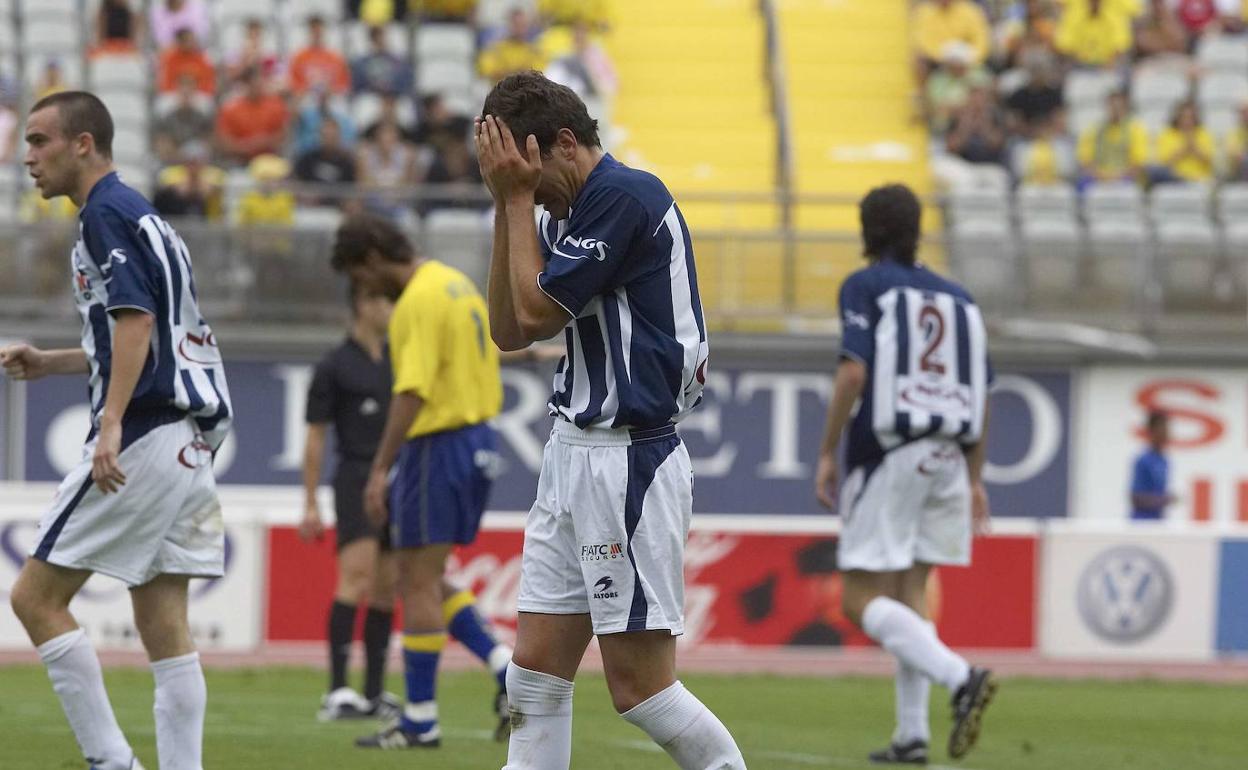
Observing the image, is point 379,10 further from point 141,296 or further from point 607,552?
point 607,552

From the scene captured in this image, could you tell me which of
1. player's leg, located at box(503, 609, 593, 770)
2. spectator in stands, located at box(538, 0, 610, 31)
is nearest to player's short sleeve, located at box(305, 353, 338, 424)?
player's leg, located at box(503, 609, 593, 770)

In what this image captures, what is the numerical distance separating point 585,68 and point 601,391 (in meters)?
15.2

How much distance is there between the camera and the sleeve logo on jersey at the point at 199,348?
6188 mm

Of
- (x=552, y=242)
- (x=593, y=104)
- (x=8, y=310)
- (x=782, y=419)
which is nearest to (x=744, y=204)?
(x=782, y=419)

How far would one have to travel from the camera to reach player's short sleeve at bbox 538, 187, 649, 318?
5074 millimetres

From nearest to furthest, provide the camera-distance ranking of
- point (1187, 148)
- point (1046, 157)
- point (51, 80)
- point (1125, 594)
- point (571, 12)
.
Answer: point (1125, 594) → point (51, 80) → point (1046, 157) → point (1187, 148) → point (571, 12)

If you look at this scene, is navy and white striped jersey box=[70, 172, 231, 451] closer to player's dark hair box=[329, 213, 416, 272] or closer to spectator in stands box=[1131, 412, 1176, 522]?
player's dark hair box=[329, 213, 416, 272]

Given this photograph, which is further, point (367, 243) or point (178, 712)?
point (367, 243)

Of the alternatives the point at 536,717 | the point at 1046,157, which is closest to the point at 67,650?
the point at 536,717

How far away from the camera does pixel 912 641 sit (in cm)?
791

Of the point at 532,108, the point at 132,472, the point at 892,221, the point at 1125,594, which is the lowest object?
the point at 1125,594

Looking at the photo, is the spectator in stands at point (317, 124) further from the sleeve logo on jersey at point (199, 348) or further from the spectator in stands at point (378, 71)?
the sleeve logo on jersey at point (199, 348)

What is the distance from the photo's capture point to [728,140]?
20.6m

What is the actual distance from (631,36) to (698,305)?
17.3 meters
